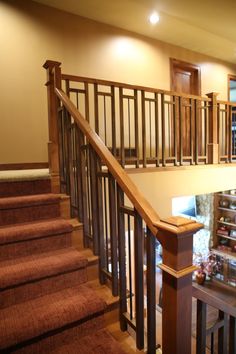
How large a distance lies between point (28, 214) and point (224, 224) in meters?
7.34

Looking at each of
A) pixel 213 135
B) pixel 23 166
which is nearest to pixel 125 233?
pixel 23 166

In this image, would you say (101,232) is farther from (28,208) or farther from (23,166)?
(23,166)

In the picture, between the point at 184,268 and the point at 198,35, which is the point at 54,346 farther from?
the point at 198,35

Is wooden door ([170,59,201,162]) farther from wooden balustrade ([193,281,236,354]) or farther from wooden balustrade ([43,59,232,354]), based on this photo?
wooden balustrade ([193,281,236,354])

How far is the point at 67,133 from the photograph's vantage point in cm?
221

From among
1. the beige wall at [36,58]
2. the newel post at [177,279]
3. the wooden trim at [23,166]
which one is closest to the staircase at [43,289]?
the newel post at [177,279]

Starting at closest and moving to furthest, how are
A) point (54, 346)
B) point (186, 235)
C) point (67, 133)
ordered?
point (186, 235) < point (54, 346) < point (67, 133)

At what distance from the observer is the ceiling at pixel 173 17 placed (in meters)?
3.81

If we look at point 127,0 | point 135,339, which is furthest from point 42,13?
point 135,339

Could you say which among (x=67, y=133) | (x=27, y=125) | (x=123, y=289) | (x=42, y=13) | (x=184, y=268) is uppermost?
(x=42, y=13)

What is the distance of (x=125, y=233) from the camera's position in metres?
1.84

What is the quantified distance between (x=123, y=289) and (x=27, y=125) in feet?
9.61

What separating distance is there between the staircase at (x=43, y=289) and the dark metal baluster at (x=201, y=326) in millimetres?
433

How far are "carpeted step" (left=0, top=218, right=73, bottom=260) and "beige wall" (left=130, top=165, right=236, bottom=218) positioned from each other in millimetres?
1207
